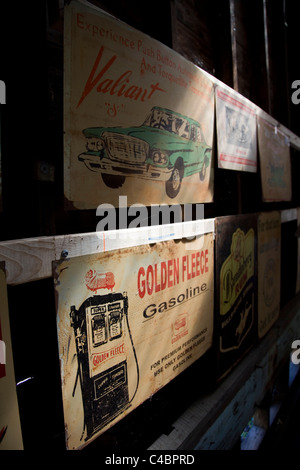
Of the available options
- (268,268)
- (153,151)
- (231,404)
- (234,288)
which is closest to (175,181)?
(153,151)

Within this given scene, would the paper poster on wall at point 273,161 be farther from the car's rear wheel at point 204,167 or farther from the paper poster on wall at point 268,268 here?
the car's rear wheel at point 204,167

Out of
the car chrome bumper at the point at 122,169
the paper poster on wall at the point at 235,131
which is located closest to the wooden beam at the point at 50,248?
the car chrome bumper at the point at 122,169

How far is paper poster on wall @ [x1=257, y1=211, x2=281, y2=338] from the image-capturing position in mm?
2553

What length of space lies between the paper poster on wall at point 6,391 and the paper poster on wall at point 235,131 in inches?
63.6

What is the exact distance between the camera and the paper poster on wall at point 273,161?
8.30ft

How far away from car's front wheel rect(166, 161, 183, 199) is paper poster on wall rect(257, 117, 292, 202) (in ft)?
4.28

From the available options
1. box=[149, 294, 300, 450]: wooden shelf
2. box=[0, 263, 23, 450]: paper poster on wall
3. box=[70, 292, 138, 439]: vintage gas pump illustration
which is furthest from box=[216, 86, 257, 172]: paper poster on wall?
box=[149, 294, 300, 450]: wooden shelf

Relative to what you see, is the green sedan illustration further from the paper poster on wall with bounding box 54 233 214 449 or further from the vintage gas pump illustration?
the vintage gas pump illustration

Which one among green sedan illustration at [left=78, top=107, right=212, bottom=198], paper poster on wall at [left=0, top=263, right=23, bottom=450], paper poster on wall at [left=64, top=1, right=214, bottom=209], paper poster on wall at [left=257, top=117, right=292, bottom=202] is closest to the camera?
paper poster on wall at [left=0, top=263, right=23, bottom=450]

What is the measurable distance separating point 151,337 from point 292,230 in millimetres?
3055

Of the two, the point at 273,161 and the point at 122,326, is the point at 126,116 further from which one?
the point at 273,161

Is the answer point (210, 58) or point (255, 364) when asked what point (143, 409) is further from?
point (210, 58)

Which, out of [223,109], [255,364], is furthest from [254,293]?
[223,109]
